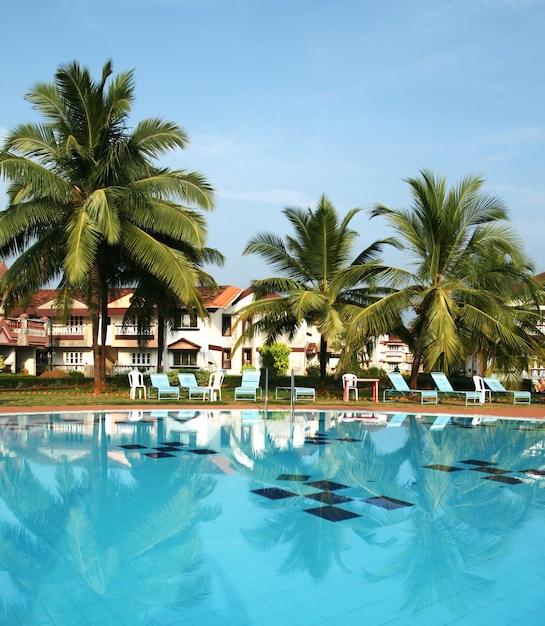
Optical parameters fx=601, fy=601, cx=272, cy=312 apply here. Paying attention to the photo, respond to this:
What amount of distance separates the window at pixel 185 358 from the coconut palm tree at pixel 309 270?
50.6ft

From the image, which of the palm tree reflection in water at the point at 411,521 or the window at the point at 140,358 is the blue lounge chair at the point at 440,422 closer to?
the palm tree reflection in water at the point at 411,521

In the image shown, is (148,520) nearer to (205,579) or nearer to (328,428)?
(205,579)

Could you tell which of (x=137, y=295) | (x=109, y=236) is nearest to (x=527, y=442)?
(x=109, y=236)

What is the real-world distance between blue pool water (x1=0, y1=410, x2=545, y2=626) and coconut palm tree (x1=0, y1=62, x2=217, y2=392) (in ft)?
27.5

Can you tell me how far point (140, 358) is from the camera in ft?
129

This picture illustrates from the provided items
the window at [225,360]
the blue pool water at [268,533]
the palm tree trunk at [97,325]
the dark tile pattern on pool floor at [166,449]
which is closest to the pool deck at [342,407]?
the palm tree trunk at [97,325]

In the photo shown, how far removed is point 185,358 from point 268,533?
33138 mm

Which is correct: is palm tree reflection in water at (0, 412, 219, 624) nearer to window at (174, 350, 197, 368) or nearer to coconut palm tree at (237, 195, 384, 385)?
coconut palm tree at (237, 195, 384, 385)

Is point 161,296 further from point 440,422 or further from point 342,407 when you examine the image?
point 440,422

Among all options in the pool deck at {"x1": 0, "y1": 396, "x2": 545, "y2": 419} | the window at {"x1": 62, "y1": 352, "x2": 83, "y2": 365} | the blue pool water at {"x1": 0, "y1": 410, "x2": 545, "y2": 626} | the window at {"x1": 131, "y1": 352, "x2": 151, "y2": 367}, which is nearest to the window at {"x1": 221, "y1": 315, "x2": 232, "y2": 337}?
the window at {"x1": 131, "y1": 352, "x2": 151, "y2": 367}

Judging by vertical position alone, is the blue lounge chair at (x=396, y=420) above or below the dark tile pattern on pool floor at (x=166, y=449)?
below

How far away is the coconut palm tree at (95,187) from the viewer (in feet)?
58.6

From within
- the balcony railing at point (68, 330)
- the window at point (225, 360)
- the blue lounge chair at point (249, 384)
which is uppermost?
the balcony railing at point (68, 330)

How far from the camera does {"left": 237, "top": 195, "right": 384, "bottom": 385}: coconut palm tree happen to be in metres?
21.5
